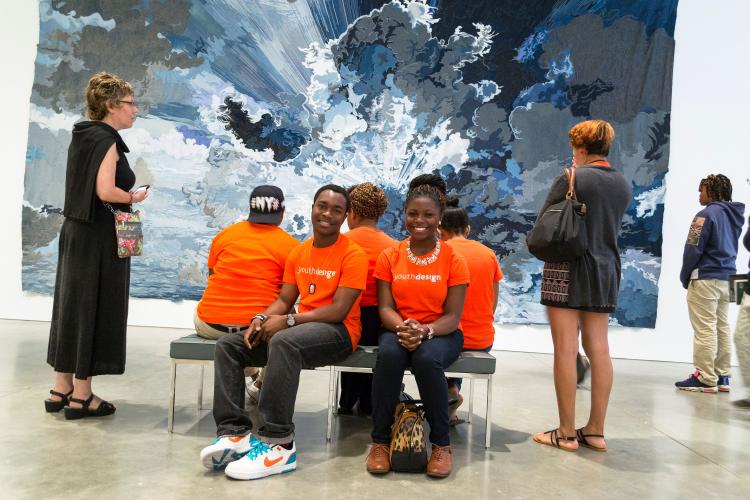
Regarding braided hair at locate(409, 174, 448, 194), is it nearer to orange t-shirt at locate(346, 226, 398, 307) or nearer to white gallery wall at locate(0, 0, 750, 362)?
orange t-shirt at locate(346, 226, 398, 307)

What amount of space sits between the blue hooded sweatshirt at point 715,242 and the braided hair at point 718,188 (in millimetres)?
51

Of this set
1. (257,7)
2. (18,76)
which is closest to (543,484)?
(257,7)

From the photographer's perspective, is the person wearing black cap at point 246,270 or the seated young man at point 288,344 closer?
the seated young man at point 288,344

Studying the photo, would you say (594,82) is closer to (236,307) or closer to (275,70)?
(275,70)

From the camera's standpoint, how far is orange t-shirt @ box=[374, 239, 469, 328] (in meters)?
2.88

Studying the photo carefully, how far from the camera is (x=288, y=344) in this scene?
8.79ft

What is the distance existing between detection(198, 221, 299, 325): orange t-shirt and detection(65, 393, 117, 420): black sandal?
75cm

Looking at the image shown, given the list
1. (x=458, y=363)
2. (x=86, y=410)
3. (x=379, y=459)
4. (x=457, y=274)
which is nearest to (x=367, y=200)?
(x=457, y=274)

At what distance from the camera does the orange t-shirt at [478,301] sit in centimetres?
329

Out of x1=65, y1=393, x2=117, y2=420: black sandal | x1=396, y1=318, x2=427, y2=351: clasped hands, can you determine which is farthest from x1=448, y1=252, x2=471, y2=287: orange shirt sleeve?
x1=65, y1=393, x2=117, y2=420: black sandal

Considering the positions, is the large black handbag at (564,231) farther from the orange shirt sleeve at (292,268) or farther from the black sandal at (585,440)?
the orange shirt sleeve at (292,268)

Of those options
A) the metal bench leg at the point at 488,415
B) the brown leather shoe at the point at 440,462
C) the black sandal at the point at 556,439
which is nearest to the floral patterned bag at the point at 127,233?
the brown leather shoe at the point at 440,462

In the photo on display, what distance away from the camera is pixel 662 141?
6297mm

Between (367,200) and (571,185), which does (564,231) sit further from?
(367,200)
